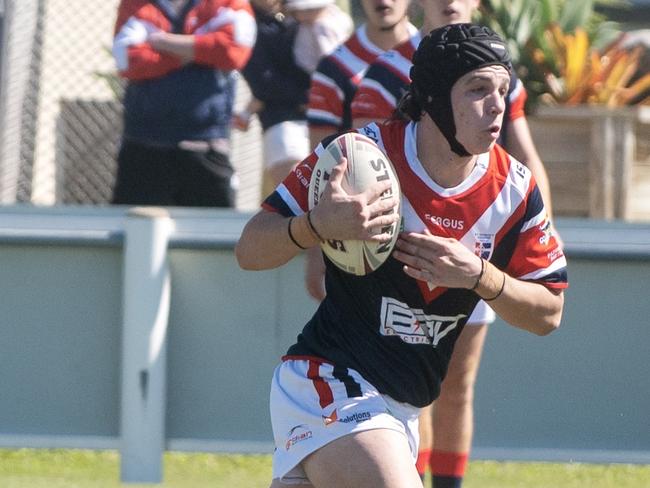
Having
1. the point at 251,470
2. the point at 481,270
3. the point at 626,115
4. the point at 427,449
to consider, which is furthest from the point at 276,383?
the point at 626,115

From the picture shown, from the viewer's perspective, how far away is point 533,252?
4.13 metres

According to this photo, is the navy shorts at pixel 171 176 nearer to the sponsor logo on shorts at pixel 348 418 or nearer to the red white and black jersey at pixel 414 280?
the red white and black jersey at pixel 414 280

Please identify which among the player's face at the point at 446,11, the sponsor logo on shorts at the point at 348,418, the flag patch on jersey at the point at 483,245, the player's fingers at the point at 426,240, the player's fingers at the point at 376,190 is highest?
the player's face at the point at 446,11

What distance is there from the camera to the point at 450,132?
396 cm

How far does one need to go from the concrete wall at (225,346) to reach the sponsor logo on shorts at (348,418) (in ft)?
8.05

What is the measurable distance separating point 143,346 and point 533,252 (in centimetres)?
264

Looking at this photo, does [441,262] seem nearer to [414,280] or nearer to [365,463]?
[414,280]

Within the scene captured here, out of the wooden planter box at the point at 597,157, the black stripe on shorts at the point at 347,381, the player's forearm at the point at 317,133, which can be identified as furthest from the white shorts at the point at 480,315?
the wooden planter box at the point at 597,157

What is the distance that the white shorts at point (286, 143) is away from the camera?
769 centimetres

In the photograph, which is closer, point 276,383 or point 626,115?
point 276,383

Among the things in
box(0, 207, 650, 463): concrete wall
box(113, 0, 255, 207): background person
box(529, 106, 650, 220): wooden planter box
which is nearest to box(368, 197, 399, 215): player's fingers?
box(0, 207, 650, 463): concrete wall

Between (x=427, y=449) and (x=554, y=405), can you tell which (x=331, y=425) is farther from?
(x=554, y=405)

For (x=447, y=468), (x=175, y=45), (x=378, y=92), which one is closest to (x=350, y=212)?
(x=378, y=92)

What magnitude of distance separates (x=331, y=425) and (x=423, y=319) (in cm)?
40
